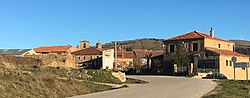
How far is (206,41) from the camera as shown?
70.3m

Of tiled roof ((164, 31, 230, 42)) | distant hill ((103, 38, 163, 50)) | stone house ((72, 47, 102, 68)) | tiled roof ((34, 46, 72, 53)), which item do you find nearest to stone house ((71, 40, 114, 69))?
stone house ((72, 47, 102, 68))

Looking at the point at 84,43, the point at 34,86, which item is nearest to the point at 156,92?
the point at 34,86

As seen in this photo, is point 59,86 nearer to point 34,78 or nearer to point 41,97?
point 34,78

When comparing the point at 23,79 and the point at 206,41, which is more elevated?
the point at 206,41

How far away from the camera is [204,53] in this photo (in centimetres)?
6831

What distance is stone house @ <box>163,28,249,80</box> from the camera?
66500mm

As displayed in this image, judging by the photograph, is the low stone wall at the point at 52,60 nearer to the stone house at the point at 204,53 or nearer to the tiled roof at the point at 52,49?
the stone house at the point at 204,53

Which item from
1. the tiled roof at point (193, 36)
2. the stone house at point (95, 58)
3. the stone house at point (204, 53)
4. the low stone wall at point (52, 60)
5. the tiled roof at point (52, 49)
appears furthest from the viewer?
the tiled roof at point (52, 49)

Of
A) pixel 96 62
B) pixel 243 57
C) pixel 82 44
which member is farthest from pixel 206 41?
pixel 82 44

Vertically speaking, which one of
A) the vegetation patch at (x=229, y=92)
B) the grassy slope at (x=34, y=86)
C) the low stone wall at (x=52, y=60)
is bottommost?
the vegetation patch at (x=229, y=92)

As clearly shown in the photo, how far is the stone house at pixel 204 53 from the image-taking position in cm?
6650

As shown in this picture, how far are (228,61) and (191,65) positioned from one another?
730 centimetres

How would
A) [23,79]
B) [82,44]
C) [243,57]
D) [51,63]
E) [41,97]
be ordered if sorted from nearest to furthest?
[41,97] → [23,79] → [51,63] → [243,57] → [82,44]

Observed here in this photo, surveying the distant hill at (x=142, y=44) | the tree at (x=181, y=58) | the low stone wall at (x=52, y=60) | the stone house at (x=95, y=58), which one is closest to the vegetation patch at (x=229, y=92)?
the low stone wall at (x=52, y=60)
